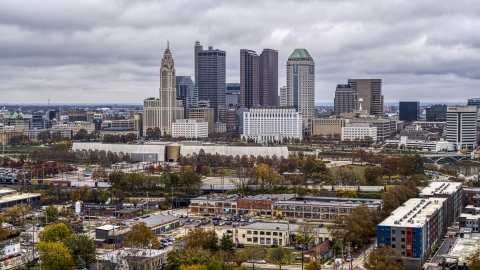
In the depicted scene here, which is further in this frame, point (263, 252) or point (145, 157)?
point (145, 157)

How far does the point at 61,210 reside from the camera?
35906mm

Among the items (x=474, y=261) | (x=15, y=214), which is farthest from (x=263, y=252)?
(x=15, y=214)

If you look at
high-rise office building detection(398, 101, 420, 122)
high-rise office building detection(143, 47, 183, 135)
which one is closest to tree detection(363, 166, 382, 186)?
high-rise office building detection(143, 47, 183, 135)

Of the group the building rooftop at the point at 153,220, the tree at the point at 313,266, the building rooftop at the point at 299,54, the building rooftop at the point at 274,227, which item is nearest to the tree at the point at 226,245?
the tree at the point at 313,266

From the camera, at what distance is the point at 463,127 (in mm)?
75438

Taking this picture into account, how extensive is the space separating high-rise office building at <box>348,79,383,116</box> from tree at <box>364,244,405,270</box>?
10074cm

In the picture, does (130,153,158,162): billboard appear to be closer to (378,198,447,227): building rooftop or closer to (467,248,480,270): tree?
(378,198,447,227): building rooftop

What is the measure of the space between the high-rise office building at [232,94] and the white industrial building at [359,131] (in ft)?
195

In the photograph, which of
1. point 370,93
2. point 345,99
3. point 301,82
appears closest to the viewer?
point 301,82

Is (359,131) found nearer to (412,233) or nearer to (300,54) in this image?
(300,54)

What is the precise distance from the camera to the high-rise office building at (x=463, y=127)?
247ft

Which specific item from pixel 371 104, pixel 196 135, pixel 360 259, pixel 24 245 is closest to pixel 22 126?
pixel 196 135

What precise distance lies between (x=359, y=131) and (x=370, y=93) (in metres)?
36.6

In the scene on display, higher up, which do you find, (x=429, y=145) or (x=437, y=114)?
(x=437, y=114)
